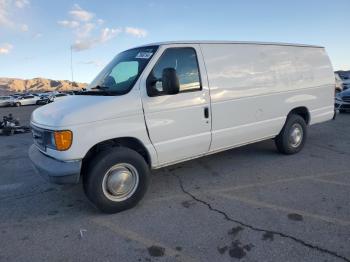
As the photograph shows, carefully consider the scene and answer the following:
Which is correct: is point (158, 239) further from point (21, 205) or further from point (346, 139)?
point (346, 139)

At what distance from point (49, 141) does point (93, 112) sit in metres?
0.67

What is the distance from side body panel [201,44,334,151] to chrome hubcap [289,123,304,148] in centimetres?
40

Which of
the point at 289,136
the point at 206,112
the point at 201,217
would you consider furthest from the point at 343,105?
the point at 201,217

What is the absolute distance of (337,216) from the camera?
3854mm

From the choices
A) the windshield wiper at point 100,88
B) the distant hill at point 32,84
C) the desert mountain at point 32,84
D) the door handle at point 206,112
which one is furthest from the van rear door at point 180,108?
the desert mountain at point 32,84

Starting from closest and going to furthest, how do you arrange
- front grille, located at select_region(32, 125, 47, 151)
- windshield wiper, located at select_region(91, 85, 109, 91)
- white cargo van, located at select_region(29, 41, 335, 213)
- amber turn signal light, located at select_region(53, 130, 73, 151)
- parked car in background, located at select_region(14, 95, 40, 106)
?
amber turn signal light, located at select_region(53, 130, 73, 151) < white cargo van, located at select_region(29, 41, 335, 213) < front grille, located at select_region(32, 125, 47, 151) < windshield wiper, located at select_region(91, 85, 109, 91) < parked car in background, located at select_region(14, 95, 40, 106)

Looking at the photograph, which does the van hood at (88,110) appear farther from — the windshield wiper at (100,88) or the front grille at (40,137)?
the windshield wiper at (100,88)

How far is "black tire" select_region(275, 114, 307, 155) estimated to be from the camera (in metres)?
6.28

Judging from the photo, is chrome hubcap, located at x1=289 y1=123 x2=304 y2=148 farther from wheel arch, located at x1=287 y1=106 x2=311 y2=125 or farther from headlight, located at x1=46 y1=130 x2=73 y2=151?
headlight, located at x1=46 y1=130 x2=73 y2=151

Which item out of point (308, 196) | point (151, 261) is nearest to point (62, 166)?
point (151, 261)

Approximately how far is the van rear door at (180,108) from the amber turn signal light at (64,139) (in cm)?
101

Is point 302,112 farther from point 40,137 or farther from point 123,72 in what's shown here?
point 40,137

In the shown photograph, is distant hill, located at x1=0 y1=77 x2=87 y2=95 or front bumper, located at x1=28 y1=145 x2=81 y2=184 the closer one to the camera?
front bumper, located at x1=28 y1=145 x2=81 y2=184

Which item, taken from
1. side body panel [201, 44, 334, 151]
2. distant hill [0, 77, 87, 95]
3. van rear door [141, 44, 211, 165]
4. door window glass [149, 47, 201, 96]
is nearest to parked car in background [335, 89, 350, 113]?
side body panel [201, 44, 334, 151]
